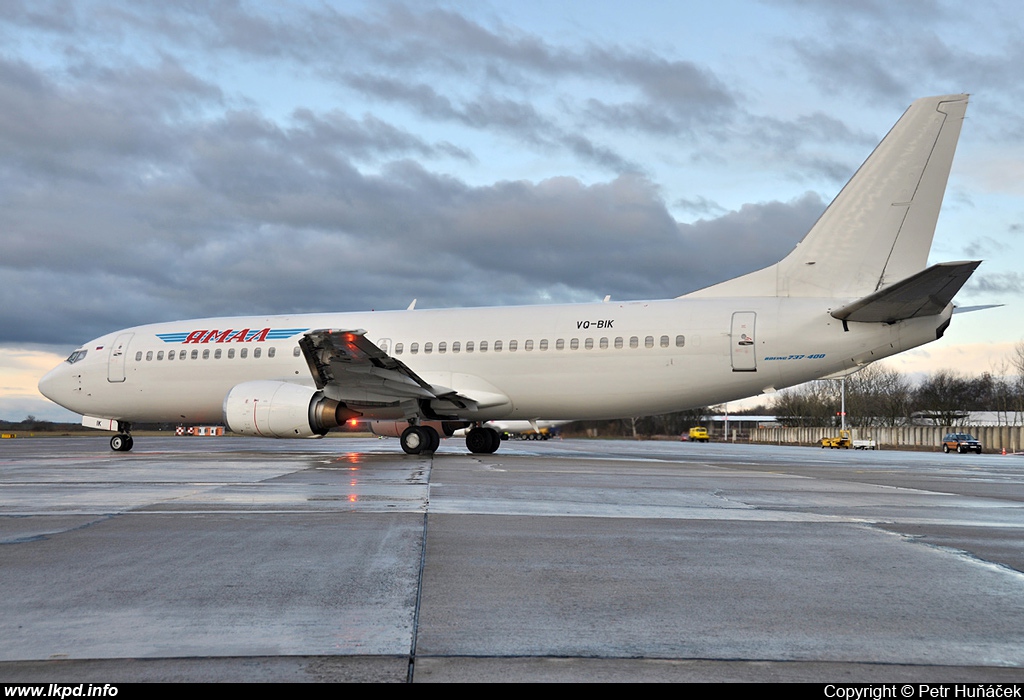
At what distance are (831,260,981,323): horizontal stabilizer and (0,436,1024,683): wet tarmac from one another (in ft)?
22.5

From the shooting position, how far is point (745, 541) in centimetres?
674

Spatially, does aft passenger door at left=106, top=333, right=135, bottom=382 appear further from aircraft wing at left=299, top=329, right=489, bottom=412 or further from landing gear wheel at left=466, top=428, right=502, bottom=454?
landing gear wheel at left=466, top=428, right=502, bottom=454

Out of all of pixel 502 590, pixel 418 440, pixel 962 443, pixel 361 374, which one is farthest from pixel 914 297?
pixel 962 443

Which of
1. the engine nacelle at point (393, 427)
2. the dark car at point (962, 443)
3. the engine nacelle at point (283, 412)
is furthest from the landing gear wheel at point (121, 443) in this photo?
the dark car at point (962, 443)

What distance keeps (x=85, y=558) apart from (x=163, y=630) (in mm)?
2267

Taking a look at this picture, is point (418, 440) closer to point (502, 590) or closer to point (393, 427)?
point (393, 427)

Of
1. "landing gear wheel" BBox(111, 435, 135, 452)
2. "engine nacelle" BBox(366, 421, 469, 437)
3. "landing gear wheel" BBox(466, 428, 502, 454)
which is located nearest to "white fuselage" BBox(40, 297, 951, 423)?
"landing gear wheel" BBox(111, 435, 135, 452)

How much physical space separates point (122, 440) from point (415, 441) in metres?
10.6

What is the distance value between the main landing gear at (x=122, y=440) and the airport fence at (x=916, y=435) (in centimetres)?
4665

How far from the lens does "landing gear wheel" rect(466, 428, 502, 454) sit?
2323cm

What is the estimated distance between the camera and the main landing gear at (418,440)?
69.0 feet

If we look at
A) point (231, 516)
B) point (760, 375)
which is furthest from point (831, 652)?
point (760, 375)

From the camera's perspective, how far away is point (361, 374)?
19828mm
